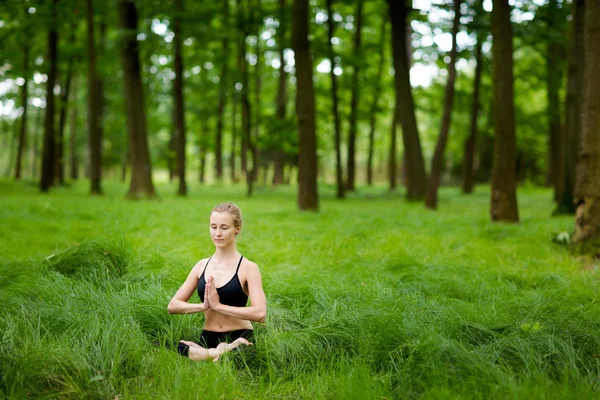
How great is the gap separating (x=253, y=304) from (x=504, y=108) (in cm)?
778

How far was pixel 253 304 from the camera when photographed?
3.31m

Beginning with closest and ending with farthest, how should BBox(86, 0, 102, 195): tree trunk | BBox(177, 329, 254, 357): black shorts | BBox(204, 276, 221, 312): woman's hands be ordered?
BBox(204, 276, 221, 312): woman's hands < BBox(177, 329, 254, 357): black shorts < BBox(86, 0, 102, 195): tree trunk

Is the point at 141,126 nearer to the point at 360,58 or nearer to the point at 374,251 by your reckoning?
the point at 360,58

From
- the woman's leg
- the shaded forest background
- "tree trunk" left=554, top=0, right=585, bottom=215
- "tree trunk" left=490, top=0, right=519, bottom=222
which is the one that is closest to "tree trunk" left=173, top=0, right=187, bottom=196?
the shaded forest background

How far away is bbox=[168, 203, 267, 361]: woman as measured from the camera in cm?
328

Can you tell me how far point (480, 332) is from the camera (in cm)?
352

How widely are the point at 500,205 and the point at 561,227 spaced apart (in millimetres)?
1158

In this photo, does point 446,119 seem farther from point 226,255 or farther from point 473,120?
point 226,255

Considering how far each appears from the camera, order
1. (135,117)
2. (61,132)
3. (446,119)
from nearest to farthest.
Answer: (446,119)
(135,117)
(61,132)

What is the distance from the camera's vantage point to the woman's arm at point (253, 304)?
3.17 meters

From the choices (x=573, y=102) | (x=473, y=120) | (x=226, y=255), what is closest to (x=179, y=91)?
(x=473, y=120)

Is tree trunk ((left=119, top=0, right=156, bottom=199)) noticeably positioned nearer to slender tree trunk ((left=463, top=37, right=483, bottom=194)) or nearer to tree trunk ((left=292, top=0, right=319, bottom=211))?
tree trunk ((left=292, top=0, right=319, bottom=211))

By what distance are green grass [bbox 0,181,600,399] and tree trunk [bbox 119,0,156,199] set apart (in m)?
9.45

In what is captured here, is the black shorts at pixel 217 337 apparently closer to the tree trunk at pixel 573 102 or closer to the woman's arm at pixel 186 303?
the woman's arm at pixel 186 303
